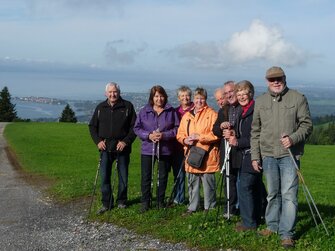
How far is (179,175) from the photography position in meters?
10.3

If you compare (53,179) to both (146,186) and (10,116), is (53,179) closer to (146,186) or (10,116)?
(146,186)

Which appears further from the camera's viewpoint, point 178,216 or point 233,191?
point 178,216

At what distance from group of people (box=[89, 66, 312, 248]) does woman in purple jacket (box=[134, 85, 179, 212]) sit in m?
0.02

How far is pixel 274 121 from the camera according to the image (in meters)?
7.52

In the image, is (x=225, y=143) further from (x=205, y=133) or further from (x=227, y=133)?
(x=205, y=133)

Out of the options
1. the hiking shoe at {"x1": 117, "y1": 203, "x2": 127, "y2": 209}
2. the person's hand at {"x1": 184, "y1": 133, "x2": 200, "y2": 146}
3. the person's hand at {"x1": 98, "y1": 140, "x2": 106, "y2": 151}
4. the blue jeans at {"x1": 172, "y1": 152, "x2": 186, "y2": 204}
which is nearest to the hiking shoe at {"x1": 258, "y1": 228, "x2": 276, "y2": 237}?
the person's hand at {"x1": 184, "y1": 133, "x2": 200, "y2": 146}

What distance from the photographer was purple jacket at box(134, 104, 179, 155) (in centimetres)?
1010

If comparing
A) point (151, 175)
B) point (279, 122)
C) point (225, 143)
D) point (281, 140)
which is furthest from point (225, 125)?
point (151, 175)

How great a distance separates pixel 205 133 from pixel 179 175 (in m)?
1.31

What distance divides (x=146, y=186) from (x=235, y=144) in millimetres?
2577

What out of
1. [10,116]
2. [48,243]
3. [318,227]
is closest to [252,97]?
[318,227]

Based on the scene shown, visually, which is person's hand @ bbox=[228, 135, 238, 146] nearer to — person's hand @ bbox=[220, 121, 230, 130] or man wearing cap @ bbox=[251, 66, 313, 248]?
person's hand @ bbox=[220, 121, 230, 130]

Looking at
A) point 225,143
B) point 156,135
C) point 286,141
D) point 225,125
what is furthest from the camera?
point 156,135

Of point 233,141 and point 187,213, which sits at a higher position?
point 233,141
